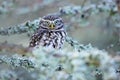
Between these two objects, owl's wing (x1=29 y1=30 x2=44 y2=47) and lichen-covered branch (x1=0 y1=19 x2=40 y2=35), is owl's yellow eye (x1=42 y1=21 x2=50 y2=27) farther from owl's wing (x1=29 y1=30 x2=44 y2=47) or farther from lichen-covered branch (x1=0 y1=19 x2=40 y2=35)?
lichen-covered branch (x1=0 y1=19 x2=40 y2=35)

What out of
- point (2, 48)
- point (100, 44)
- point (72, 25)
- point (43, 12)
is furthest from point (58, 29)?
point (2, 48)

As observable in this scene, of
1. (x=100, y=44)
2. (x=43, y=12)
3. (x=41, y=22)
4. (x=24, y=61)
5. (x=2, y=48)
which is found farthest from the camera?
(x=43, y=12)

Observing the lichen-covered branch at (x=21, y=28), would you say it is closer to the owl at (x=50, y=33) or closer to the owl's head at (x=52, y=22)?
the owl at (x=50, y=33)

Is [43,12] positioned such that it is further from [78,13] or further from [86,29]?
[78,13]

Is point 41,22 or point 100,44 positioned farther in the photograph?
point 100,44

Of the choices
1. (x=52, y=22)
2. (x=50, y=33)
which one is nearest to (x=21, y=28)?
(x=50, y=33)

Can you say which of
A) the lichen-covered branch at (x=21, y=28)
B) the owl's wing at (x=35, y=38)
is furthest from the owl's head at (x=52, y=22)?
the lichen-covered branch at (x=21, y=28)

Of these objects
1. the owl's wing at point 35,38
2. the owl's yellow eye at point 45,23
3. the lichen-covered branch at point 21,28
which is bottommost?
the lichen-covered branch at point 21,28
